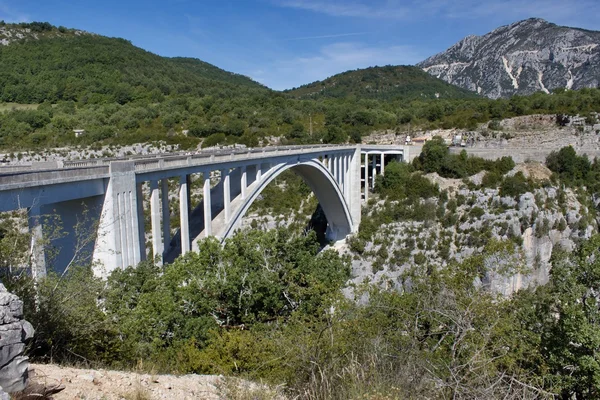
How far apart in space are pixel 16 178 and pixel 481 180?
34293mm

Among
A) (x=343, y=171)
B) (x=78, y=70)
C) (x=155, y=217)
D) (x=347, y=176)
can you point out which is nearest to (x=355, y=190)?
(x=347, y=176)

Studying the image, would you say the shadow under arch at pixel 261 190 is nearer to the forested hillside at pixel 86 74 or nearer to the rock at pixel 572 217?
the rock at pixel 572 217

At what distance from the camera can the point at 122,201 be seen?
41.3 ft

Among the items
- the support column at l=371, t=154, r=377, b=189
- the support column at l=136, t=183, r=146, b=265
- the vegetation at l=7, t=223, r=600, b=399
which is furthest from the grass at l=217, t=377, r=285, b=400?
the support column at l=371, t=154, r=377, b=189

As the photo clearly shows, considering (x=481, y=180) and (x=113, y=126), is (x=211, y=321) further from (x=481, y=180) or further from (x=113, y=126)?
(x=113, y=126)

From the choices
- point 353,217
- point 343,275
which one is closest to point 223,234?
point 343,275

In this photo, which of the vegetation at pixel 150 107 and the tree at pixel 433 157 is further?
the vegetation at pixel 150 107

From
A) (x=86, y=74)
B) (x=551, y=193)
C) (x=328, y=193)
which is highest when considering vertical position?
(x=86, y=74)

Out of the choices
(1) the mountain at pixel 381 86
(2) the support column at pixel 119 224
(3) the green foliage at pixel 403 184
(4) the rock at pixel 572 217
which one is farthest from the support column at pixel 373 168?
(1) the mountain at pixel 381 86

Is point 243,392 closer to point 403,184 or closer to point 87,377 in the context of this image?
point 87,377

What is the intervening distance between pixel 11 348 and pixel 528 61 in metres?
161

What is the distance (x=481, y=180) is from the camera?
3622 centimetres

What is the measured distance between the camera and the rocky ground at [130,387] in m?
5.64

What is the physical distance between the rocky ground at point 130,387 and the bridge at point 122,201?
3201 mm
